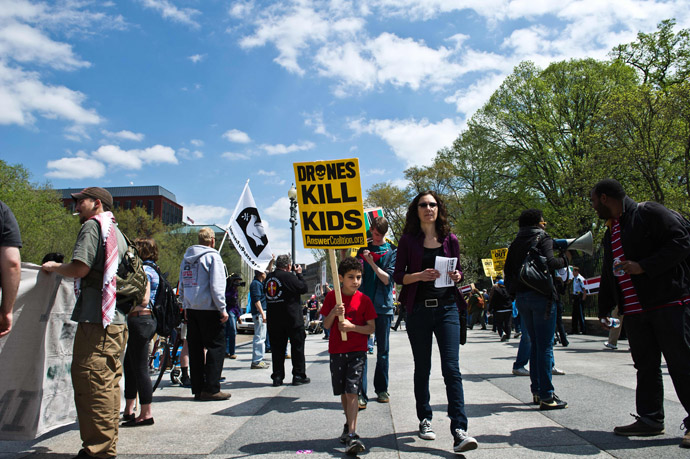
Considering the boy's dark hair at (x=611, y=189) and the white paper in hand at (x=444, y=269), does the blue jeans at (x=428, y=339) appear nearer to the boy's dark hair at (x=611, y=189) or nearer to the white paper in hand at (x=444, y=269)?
the white paper in hand at (x=444, y=269)

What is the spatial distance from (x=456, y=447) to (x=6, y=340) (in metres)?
3.25

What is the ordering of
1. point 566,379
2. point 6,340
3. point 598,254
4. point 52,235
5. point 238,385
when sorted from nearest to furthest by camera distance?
point 6,340 → point 566,379 → point 238,385 → point 598,254 → point 52,235

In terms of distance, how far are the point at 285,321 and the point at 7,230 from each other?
4.34 metres

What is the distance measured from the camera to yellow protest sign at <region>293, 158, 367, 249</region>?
187 inches

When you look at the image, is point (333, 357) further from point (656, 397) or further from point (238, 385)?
point (238, 385)

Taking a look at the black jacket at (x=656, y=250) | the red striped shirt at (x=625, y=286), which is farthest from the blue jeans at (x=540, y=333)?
the black jacket at (x=656, y=250)

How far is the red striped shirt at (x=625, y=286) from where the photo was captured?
13.2 ft

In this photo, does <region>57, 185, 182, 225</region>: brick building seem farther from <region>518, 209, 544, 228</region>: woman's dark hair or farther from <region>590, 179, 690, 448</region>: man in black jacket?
<region>590, 179, 690, 448</region>: man in black jacket

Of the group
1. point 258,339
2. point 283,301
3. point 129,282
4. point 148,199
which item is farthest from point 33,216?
point 148,199

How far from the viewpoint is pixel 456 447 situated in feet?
11.5

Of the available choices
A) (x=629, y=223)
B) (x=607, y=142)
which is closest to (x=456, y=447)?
(x=629, y=223)

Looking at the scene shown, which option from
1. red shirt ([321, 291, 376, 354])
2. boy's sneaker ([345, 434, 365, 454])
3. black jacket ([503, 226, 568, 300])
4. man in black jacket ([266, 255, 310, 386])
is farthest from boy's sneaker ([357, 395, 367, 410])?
man in black jacket ([266, 255, 310, 386])

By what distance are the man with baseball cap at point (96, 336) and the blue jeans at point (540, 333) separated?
A: 3.67 meters

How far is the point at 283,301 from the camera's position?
7391mm
